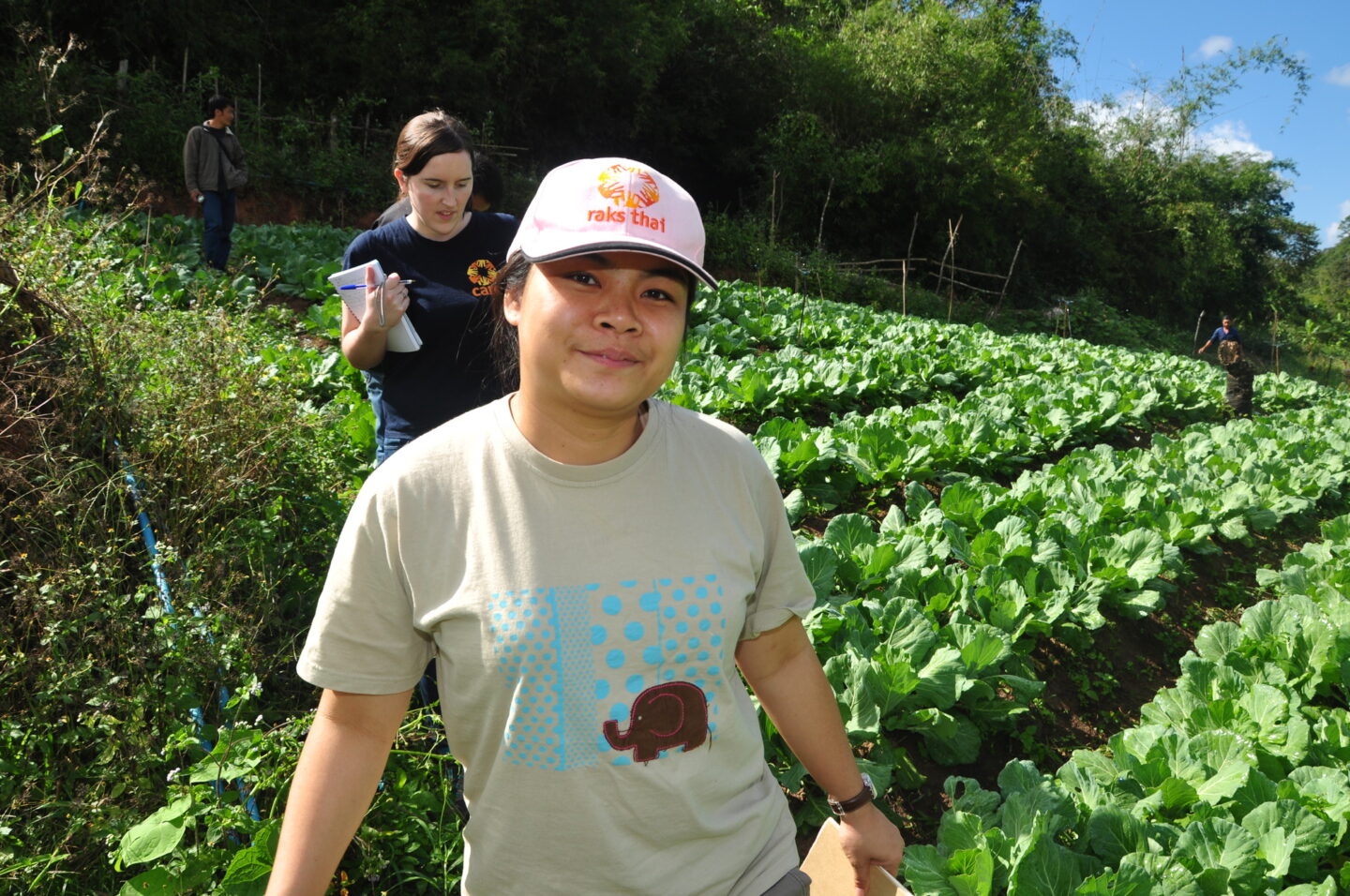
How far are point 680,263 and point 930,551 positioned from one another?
11.0 ft

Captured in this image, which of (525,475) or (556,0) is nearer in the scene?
(525,475)

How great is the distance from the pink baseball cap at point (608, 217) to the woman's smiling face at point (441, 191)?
1558 millimetres

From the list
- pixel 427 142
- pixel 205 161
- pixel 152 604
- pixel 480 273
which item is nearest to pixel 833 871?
pixel 480 273

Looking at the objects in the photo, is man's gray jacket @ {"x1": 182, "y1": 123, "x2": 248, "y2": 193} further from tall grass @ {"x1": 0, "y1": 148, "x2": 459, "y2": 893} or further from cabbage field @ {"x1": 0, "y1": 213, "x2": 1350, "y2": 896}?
tall grass @ {"x1": 0, "y1": 148, "x2": 459, "y2": 893}

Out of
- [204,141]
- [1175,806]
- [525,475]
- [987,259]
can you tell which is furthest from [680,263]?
[987,259]

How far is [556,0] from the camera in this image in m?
20.4

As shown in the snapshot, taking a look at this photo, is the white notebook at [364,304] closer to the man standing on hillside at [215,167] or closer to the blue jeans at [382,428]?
the blue jeans at [382,428]

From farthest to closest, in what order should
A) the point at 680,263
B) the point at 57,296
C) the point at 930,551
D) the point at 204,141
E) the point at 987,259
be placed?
the point at 987,259, the point at 204,141, the point at 930,551, the point at 57,296, the point at 680,263

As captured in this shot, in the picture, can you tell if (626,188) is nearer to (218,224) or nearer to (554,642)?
(554,642)

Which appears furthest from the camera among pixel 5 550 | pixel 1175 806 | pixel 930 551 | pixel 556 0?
pixel 556 0

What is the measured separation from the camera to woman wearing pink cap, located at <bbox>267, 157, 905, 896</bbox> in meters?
1.23

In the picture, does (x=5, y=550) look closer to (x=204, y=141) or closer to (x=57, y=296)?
(x=57, y=296)

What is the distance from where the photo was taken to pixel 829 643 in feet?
11.3

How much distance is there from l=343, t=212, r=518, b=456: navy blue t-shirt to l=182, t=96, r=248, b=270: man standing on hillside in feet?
21.2
